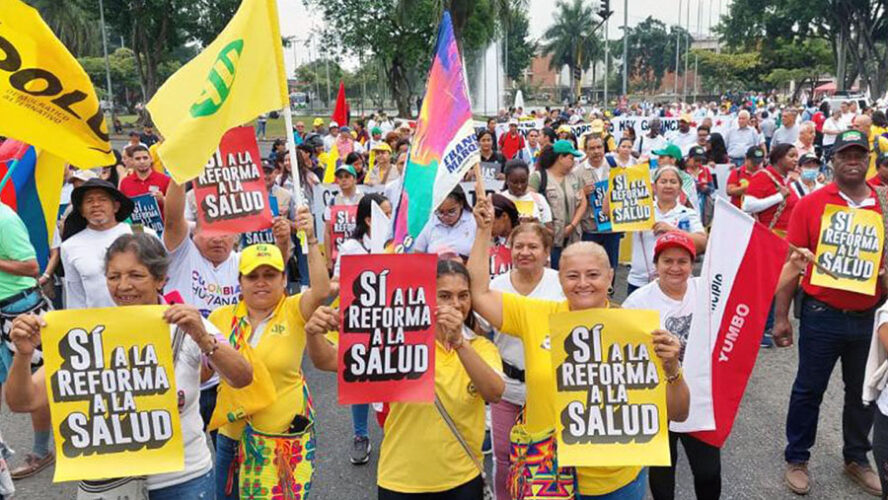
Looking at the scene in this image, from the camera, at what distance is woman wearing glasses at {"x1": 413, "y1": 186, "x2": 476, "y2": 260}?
557 centimetres

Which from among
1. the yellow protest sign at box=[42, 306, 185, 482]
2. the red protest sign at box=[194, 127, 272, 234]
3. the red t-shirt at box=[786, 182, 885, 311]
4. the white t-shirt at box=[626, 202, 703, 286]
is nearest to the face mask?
the white t-shirt at box=[626, 202, 703, 286]

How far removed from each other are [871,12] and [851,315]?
5226cm

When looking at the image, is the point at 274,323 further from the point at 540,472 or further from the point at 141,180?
the point at 141,180

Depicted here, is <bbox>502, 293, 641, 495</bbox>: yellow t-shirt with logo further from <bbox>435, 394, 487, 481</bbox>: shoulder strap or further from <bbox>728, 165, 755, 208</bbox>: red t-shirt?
<bbox>728, 165, 755, 208</bbox>: red t-shirt

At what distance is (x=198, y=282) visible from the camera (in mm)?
4578

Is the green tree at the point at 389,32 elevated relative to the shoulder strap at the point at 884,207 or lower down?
elevated

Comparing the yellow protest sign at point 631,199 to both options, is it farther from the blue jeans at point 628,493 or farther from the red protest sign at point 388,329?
the red protest sign at point 388,329

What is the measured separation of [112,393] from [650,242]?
4971mm

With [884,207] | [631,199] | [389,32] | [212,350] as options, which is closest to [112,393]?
[212,350]

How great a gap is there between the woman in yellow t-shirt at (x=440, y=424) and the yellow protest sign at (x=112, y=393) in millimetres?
622

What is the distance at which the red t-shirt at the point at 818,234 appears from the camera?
444cm

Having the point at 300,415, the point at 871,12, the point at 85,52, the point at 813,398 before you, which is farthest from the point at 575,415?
the point at 85,52

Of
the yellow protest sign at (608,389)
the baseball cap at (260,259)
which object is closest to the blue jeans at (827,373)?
the yellow protest sign at (608,389)

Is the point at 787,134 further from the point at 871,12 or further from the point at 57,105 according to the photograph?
the point at 871,12
